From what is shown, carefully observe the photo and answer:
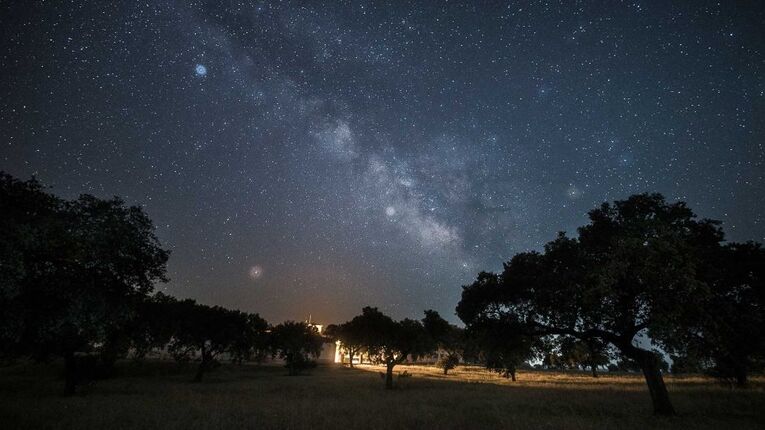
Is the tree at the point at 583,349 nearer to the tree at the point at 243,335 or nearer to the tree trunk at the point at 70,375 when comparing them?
the tree trunk at the point at 70,375

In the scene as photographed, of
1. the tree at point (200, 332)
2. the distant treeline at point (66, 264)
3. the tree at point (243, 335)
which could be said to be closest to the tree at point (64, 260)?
the distant treeline at point (66, 264)

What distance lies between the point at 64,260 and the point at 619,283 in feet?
92.0

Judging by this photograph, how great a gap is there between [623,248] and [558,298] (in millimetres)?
4729

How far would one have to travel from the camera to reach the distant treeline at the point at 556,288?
15.6m

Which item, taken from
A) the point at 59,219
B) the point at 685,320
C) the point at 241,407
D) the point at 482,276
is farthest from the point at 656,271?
the point at 59,219

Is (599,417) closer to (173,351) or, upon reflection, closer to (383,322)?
(383,322)

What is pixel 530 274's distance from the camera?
22.5m

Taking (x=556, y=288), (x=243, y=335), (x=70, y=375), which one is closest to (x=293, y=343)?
(x=243, y=335)

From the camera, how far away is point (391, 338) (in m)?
46.4

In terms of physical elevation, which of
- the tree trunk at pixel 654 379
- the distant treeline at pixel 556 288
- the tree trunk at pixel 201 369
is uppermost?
the distant treeline at pixel 556 288

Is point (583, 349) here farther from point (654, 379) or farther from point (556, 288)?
point (556, 288)

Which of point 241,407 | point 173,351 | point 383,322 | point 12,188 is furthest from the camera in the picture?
point 173,351

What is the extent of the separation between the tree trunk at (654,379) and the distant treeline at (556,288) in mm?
64

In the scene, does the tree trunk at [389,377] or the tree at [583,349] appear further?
the tree trunk at [389,377]
